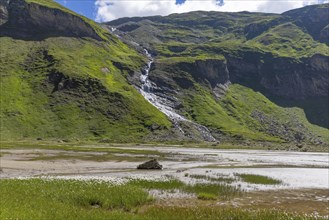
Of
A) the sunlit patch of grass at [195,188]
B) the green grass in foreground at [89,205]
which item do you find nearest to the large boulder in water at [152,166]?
the sunlit patch of grass at [195,188]

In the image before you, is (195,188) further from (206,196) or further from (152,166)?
(152,166)

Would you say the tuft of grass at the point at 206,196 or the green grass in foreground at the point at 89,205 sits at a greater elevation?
the green grass in foreground at the point at 89,205

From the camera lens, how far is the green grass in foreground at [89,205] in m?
23.6

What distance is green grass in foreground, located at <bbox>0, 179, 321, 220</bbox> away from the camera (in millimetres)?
23562

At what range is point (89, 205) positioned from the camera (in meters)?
29.8

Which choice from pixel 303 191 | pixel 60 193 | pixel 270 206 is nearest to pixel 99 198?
pixel 60 193

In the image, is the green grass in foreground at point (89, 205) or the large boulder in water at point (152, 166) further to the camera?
the large boulder in water at point (152, 166)

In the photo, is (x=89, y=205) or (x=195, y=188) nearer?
(x=89, y=205)

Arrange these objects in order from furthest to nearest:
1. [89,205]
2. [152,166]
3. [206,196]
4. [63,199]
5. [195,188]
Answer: [152,166] → [195,188] → [206,196] → [63,199] → [89,205]

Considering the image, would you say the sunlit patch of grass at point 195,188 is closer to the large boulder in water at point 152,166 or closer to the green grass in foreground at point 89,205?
the green grass in foreground at point 89,205

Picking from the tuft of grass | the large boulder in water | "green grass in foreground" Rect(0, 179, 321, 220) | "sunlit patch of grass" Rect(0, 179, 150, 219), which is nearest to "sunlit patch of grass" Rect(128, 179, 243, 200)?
the tuft of grass

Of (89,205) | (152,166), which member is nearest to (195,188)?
(89,205)

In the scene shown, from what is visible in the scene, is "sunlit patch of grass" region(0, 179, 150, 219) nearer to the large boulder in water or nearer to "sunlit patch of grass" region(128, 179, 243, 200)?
"sunlit patch of grass" region(128, 179, 243, 200)

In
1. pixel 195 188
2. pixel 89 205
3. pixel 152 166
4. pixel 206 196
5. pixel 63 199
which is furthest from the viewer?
pixel 152 166
